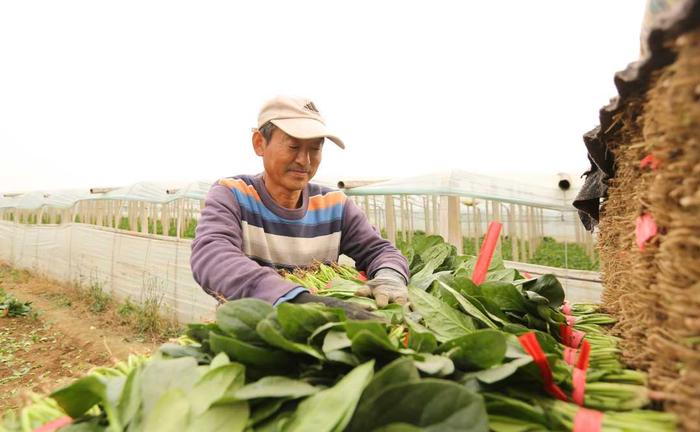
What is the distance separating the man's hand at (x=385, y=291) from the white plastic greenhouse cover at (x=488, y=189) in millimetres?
3280

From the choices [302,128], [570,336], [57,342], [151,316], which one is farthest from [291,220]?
[57,342]

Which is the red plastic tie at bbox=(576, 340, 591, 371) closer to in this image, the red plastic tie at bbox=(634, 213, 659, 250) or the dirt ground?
the red plastic tie at bbox=(634, 213, 659, 250)

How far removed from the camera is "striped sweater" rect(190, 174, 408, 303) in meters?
1.42

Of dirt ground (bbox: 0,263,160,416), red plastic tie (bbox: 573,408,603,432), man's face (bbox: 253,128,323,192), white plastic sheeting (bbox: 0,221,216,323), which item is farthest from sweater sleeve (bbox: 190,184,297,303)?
dirt ground (bbox: 0,263,160,416)

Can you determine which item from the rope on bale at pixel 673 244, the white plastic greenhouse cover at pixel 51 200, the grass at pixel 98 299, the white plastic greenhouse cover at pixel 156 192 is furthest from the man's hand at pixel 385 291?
the white plastic greenhouse cover at pixel 51 200

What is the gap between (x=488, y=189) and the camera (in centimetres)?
464

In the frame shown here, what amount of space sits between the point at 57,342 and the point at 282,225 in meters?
5.99

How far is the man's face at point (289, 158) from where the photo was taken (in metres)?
1.81

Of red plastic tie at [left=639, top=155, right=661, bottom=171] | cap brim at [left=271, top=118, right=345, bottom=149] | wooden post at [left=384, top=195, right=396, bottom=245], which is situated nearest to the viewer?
red plastic tie at [left=639, top=155, right=661, bottom=171]

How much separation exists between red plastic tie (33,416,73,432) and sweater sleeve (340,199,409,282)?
1.27 meters

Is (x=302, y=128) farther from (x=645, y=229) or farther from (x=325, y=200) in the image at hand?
(x=645, y=229)

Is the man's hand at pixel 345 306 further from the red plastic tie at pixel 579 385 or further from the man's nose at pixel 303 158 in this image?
the man's nose at pixel 303 158

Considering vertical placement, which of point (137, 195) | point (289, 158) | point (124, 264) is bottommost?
point (124, 264)

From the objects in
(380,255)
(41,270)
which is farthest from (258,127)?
(41,270)
